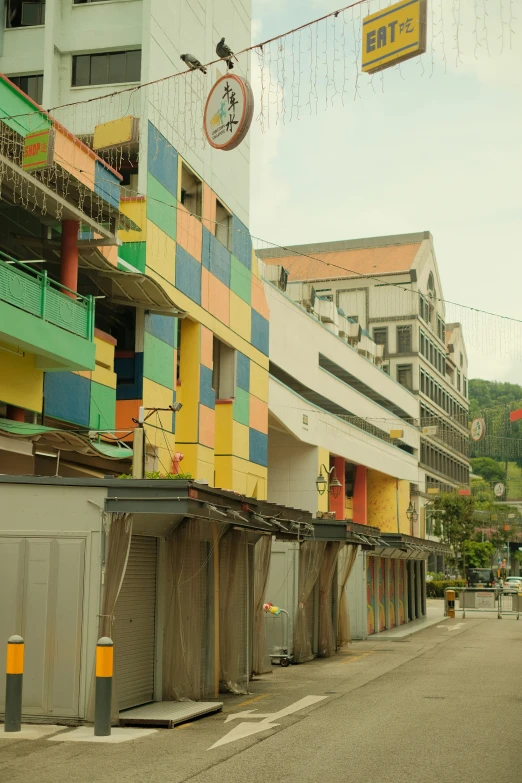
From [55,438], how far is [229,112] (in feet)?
26.2

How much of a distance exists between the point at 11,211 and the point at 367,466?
40452 mm

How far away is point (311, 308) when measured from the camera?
5453 centimetres

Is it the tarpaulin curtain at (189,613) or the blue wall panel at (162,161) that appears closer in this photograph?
the tarpaulin curtain at (189,613)

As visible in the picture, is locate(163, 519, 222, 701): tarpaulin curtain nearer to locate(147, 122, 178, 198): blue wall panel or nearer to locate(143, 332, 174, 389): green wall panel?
locate(143, 332, 174, 389): green wall panel

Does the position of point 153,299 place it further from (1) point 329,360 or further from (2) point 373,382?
(2) point 373,382

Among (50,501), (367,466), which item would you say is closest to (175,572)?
(50,501)

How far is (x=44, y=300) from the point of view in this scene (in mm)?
20812

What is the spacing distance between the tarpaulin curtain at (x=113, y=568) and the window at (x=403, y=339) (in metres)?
67.3

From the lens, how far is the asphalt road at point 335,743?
9.52 m

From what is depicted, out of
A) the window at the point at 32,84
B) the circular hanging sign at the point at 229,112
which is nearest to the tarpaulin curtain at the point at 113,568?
the circular hanging sign at the point at 229,112

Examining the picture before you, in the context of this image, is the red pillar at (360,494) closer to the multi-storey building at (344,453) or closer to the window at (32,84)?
the multi-storey building at (344,453)

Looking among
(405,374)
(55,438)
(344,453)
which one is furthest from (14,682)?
(405,374)

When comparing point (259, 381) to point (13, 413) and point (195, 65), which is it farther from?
point (195, 65)

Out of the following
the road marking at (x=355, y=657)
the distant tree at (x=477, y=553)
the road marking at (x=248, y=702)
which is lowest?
the road marking at (x=355, y=657)
